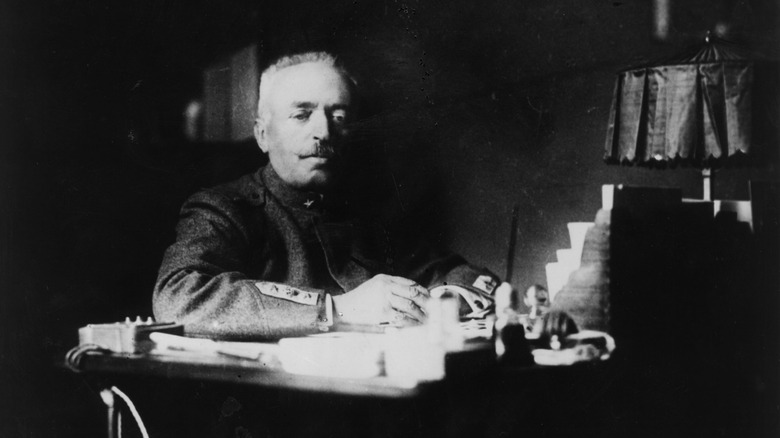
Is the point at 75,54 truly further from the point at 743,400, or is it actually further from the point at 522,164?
the point at 743,400

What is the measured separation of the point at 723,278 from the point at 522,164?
0.63m

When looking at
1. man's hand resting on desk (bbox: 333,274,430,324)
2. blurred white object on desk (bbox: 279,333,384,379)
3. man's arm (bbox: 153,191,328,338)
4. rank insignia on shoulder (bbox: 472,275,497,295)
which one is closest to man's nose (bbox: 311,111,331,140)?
man's arm (bbox: 153,191,328,338)

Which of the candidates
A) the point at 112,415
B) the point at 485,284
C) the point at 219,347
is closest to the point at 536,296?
the point at 485,284

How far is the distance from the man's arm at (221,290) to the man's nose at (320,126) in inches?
12.6

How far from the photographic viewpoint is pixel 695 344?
79.0 inches

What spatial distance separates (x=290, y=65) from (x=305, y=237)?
1.65 ft

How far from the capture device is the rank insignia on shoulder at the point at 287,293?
6.85ft

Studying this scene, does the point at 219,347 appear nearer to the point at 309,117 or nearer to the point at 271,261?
the point at 271,261

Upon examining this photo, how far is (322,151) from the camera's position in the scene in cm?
221

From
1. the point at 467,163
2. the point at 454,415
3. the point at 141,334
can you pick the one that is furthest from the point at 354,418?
the point at 467,163

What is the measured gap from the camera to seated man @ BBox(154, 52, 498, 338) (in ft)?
6.91

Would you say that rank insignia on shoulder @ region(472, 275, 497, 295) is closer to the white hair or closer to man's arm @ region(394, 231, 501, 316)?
man's arm @ region(394, 231, 501, 316)

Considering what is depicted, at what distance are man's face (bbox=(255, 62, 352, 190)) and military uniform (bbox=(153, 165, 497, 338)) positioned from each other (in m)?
0.09

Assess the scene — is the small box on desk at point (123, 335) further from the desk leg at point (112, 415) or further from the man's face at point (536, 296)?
the man's face at point (536, 296)
